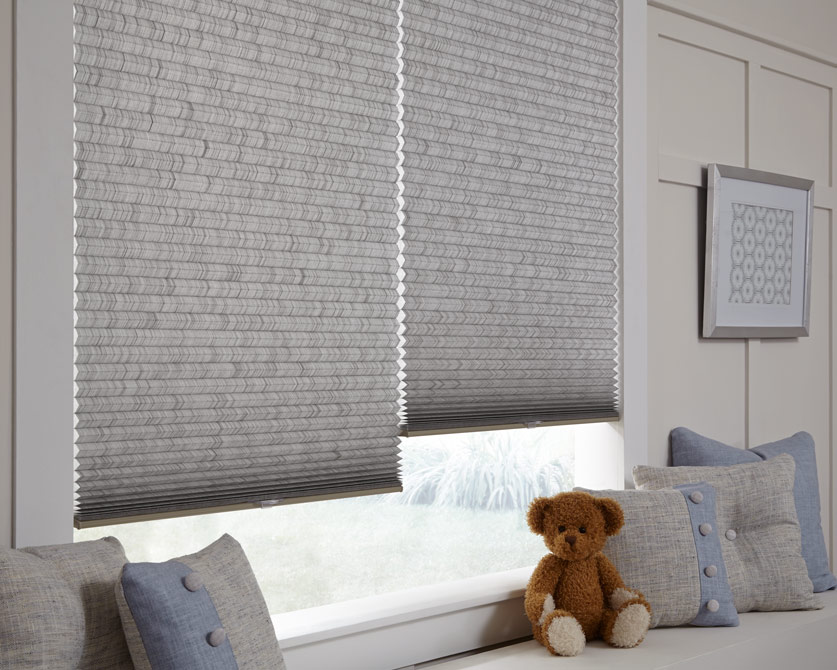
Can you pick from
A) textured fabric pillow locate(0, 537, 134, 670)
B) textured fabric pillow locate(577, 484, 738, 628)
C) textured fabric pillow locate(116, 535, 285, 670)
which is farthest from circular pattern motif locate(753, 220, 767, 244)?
textured fabric pillow locate(0, 537, 134, 670)

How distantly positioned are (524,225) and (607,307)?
38 centimetres

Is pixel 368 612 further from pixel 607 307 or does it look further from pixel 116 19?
pixel 116 19

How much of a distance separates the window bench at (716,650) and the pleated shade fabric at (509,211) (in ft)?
1.79

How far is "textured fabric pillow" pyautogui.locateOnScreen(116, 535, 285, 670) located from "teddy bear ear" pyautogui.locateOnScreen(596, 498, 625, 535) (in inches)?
33.9

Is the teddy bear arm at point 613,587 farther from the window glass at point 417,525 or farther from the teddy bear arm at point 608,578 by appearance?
the window glass at point 417,525

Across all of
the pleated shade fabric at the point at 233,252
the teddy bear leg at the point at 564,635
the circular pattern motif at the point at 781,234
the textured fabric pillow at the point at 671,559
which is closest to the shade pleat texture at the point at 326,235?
the pleated shade fabric at the point at 233,252

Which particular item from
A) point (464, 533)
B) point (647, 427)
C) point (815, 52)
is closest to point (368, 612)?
point (464, 533)

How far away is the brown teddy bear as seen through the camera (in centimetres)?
188

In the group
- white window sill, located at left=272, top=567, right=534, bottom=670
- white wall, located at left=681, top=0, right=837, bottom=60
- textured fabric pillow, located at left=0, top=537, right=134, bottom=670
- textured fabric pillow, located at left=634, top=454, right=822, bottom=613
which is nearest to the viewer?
textured fabric pillow, located at left=0, top=537, right=134, bottom=670

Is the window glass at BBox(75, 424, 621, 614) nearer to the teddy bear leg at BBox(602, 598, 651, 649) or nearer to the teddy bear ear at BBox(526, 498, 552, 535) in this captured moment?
the teddy bear ear at BBox(526, 498, 552, 535)

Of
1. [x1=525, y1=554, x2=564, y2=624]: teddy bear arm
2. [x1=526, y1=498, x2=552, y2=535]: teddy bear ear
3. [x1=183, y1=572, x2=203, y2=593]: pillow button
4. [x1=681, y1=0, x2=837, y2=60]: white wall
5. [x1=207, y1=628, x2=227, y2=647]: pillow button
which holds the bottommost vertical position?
[x1=525, y1=554, x2=564, y2=624]: teddy bear arm

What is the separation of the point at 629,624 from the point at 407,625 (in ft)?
1.66

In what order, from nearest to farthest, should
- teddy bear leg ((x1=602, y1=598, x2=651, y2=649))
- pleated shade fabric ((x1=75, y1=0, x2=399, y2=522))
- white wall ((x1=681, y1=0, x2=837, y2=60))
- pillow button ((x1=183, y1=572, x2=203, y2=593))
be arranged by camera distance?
pillow button ((x1=183, y1=572, x2=203, y2=593)), pleated shade fabric ((x1=75, y1=0, x2=399, y2=522)), teddy bear leg ((x1=602, y1=598, x2=651, y2=649)), white wall ((x1=681, y1=0, x2=837, y2=60))

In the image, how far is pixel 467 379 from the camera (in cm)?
206
